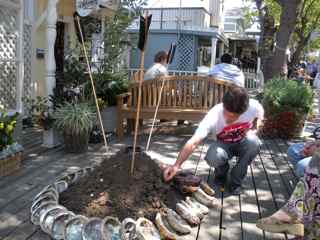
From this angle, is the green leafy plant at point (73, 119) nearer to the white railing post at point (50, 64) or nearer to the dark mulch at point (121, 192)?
the white railing post at point (50, 64)

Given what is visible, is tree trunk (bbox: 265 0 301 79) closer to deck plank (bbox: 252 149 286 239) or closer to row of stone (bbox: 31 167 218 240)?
deck plank (bbox: 252 149 286 239)

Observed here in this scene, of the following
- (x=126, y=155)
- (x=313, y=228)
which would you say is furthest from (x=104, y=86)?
(x=313, y=228)

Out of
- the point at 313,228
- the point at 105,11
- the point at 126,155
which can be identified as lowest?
the point at 313,228

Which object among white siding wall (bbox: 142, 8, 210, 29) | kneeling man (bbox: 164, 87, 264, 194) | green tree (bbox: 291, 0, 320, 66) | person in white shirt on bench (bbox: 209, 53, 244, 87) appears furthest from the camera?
white siding wall (bbox: 142, 8, 210, 29)

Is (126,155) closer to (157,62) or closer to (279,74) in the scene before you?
(157,62)

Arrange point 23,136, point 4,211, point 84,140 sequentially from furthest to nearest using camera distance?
point 23,136 < point 84,140 < point 4,211

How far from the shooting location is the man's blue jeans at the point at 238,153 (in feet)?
13.1

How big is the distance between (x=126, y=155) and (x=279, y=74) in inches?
246

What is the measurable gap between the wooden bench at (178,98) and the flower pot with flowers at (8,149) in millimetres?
2266

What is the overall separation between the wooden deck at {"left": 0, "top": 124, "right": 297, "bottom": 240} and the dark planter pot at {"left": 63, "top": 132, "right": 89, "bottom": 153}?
0.36 feet

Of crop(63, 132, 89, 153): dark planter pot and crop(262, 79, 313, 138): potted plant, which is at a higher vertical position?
crop(262, 79, 313, 138): potted plant

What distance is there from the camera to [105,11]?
914 cm

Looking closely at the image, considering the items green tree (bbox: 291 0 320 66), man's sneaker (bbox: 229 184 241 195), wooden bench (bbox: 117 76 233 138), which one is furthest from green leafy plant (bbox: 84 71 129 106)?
green tree (bbox: 291 0 320 66)

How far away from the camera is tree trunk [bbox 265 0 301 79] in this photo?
8250 mm
